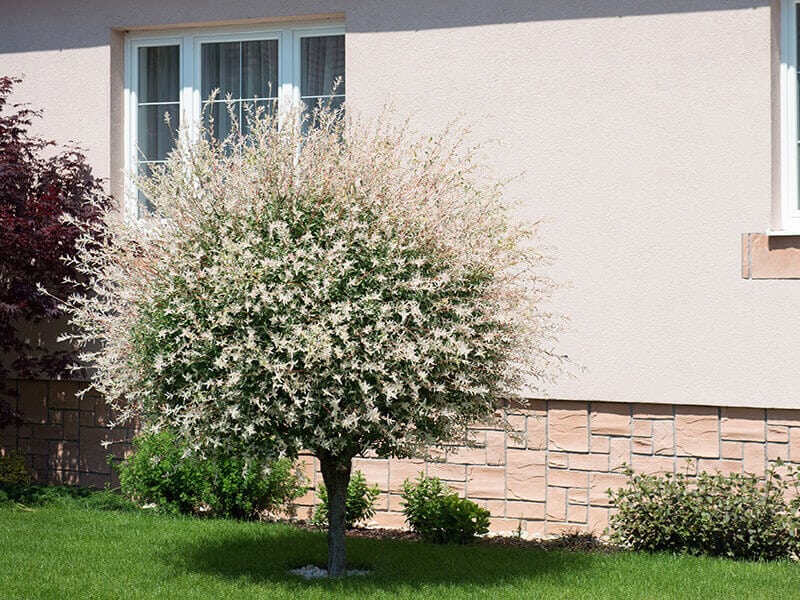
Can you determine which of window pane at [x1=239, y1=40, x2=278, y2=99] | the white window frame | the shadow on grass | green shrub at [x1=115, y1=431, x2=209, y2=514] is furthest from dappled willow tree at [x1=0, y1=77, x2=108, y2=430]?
the white window frame

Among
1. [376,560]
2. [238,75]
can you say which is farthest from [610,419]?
[238,75]

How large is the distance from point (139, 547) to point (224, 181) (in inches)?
99.1

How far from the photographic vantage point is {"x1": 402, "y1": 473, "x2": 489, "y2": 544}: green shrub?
775 centimetres

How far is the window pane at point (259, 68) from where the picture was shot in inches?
359

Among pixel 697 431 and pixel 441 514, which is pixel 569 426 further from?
pixel 441 514

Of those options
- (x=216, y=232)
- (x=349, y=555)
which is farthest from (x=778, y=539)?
(x=216, y=232)

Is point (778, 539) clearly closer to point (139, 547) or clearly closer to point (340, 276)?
point (340, 276)

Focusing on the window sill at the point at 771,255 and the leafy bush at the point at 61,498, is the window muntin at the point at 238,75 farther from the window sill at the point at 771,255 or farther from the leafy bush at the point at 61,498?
the window sill at the point at 771,255

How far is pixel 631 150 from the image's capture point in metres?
7.80

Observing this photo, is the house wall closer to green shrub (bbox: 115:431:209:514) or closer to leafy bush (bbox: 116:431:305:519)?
leafy bush (bbox: 116:431:305:519)

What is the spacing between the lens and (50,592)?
234 inches

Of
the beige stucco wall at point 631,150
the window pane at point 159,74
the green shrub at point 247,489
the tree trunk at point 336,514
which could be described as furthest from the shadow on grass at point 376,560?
the window pane at point 159,74

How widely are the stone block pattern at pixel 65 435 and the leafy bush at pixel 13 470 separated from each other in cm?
21

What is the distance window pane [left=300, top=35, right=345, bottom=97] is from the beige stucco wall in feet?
1.02
